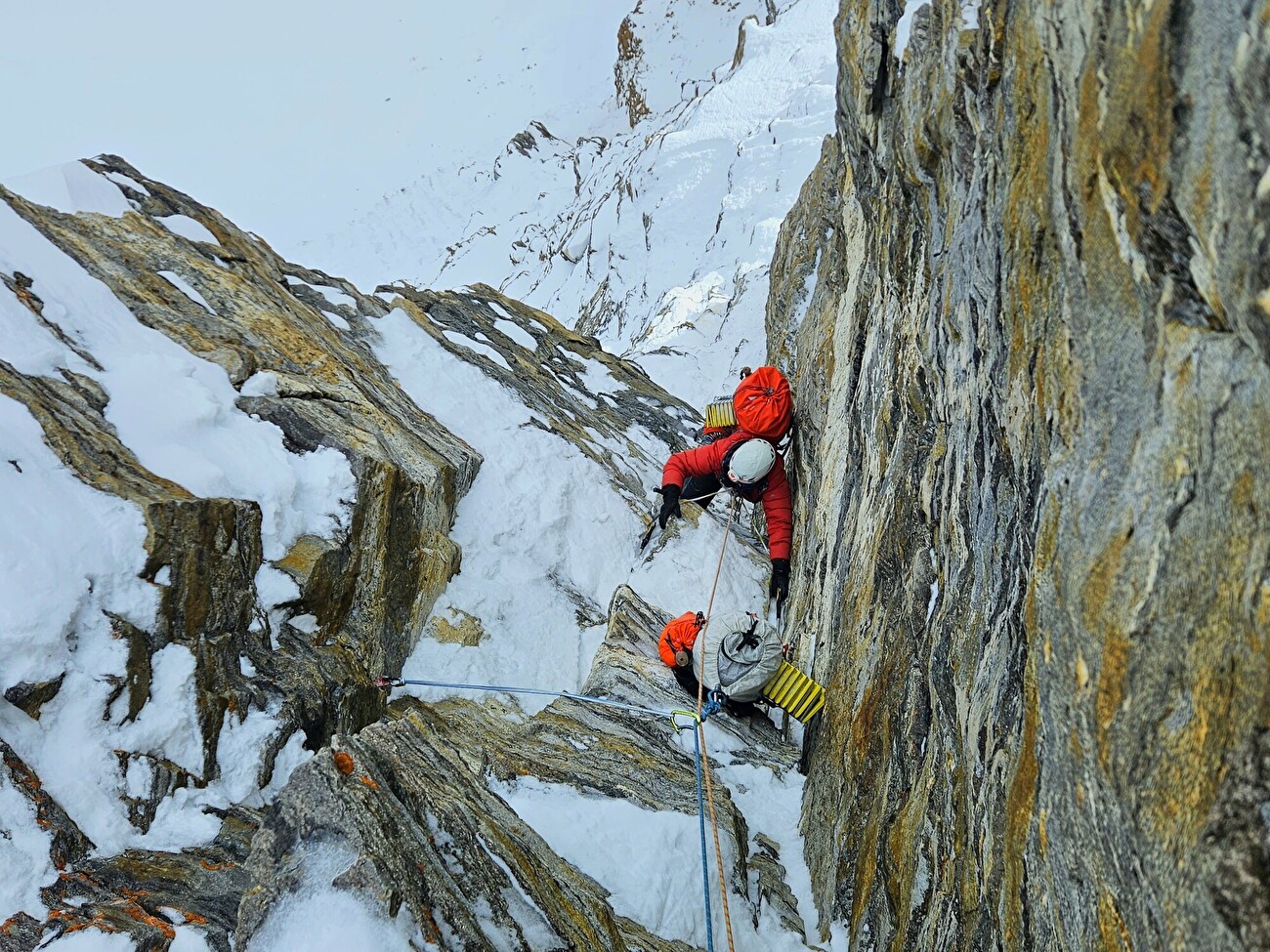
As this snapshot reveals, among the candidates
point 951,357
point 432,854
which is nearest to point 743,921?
point 432,854

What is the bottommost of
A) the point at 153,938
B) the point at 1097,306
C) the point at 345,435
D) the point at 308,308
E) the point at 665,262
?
the point at 153,938

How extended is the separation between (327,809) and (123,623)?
3383mm

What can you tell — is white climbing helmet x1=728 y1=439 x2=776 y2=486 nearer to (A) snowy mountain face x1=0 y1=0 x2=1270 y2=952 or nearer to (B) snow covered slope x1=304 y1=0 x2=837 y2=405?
(A) snowy mountain face x1=0 y1=0 x2=1270 y2=952

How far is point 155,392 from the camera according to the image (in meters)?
8.32

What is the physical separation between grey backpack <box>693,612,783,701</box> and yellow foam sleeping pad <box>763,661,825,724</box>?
65 millimetres

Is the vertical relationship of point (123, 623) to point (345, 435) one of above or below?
below

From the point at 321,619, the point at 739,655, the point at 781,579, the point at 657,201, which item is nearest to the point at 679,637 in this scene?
the point at 739,655

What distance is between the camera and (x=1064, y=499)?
9.07 ft

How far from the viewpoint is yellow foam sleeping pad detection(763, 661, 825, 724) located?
20.2 ft

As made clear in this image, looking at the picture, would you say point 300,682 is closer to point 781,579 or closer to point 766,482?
point 781,579

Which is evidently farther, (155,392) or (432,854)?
(155,392)

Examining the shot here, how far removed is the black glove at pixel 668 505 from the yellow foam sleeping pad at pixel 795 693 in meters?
4.18

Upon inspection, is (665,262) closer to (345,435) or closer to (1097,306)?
(345,435)

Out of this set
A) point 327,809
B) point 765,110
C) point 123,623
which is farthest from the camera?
point 765,110
